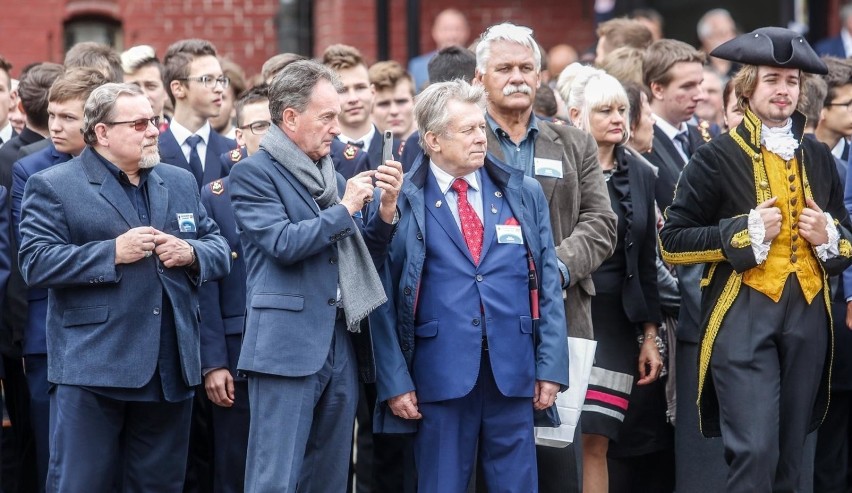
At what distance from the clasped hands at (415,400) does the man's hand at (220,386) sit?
1022 mm

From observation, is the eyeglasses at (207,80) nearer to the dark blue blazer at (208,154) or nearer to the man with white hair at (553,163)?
the dark blue blazer at (208,154)

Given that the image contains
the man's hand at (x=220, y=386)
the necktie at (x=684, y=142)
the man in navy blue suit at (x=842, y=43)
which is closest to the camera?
the man's hand at (x=220, y=386)

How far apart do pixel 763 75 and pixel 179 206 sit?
2609 mm

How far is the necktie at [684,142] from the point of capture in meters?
8.20

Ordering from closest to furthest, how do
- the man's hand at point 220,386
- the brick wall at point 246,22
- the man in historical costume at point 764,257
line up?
the man in historical costume at point 764,257 → the man's hand at point 220,386 → the brick wall at point 246,22

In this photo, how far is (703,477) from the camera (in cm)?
725

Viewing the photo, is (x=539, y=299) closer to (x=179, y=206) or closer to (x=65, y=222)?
(x=179, y=206)

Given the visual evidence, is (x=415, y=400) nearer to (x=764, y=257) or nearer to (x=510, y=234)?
(x=510, y=234)

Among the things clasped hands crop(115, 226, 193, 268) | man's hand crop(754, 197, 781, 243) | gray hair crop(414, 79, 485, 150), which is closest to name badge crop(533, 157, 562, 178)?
gray hair crop(414, 79, 485, 150)

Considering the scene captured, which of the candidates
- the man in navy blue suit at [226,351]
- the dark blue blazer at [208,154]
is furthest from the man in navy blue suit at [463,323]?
the dark blue blazer at [208,154]

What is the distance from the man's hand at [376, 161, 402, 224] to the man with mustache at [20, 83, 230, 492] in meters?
0.83

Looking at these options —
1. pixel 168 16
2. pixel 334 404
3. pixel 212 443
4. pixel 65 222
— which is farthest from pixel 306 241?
pixel 168 16

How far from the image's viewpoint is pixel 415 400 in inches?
238

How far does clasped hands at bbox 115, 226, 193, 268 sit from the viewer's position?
594 centimetres
